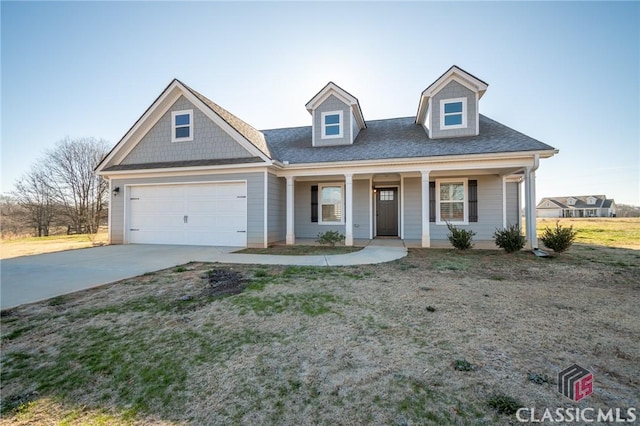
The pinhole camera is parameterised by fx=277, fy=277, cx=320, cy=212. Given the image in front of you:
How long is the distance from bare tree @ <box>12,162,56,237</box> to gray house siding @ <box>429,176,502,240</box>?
29.3 meters

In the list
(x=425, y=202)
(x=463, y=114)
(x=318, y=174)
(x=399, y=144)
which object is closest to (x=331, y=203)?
(x=318, y=174)

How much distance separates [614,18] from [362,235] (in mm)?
10584

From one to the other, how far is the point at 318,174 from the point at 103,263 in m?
7.02

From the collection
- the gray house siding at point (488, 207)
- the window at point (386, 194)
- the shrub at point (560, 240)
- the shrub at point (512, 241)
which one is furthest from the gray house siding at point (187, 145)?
the shrub at point (560, 240)

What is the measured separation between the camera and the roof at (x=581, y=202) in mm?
59031

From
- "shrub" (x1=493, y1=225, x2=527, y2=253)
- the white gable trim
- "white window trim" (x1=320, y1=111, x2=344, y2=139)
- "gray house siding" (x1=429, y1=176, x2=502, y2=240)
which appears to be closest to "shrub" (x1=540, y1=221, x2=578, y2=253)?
"shrub" (x1=493, y1=225, x2=527, y2=253)

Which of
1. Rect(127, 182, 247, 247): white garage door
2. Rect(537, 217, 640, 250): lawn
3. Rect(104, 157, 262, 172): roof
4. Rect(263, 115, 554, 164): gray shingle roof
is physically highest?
Rect(263, 115, 554, 164): gray shingle roof

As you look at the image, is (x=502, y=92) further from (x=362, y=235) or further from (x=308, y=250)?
(x=308, y=250)

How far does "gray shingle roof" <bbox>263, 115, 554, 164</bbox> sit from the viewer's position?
9.35 metres

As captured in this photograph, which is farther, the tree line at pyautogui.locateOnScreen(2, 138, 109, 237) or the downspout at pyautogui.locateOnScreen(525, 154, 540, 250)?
the tree line at pyautogui.locateOnScreen(2, 138, 109, 237)

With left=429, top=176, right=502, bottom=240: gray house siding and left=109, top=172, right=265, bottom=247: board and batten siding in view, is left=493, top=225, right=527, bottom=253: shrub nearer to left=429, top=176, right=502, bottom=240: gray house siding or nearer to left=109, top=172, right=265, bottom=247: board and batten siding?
left=429, top=176, right=502, bottom=240: gray house siding

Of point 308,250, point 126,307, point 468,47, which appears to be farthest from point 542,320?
point 468,47

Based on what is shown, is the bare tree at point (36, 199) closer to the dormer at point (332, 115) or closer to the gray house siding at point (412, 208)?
the dormer at point (332, 115)

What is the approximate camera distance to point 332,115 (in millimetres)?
11938
